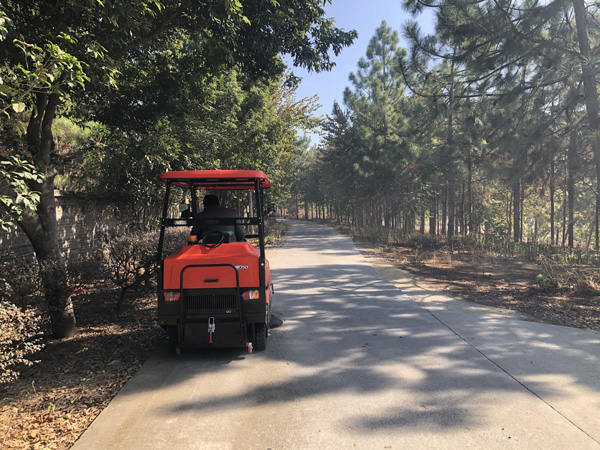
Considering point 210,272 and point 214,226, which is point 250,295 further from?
point 214,226

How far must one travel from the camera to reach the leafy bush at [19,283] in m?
4.27

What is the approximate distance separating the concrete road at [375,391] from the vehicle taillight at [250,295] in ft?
2.63

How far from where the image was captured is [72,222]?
9969 millimetres

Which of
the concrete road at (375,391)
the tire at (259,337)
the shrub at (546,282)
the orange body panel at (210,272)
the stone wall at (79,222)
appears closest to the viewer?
the concrete road at (375,391)

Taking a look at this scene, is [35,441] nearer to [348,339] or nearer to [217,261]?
[217,261]

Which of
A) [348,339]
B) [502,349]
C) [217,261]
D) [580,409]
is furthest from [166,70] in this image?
[580,409]

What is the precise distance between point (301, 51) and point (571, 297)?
7.21 m

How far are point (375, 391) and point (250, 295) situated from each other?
165 centimetres

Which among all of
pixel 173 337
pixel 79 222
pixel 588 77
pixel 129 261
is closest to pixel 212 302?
pixel 173 337

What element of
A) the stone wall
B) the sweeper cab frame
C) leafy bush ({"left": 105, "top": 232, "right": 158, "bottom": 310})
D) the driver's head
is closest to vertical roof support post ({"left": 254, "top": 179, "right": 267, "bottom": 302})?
the sweeper cab frame

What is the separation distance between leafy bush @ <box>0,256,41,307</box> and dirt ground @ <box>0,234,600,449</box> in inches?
30.8

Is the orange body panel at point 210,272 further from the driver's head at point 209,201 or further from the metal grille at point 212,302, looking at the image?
the driver's head at point 209,201

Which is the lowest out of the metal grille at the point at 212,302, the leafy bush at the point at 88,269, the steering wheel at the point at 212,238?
the metal grille at the point at 212,302

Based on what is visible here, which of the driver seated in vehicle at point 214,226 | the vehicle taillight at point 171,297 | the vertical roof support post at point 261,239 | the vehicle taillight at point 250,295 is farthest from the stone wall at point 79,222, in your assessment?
the vehicle taillight at point 250,295
